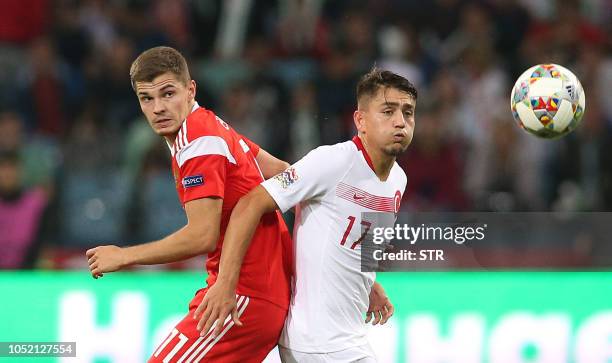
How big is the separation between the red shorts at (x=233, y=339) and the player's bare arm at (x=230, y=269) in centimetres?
7

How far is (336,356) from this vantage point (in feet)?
13.6

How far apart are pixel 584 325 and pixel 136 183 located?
378cm

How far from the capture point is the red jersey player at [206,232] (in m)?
3.95

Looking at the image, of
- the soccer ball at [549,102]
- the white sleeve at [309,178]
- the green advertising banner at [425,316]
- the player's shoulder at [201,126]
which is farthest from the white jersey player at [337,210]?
the green advertising banner at [425,316]

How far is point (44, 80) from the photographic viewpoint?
30.4ft

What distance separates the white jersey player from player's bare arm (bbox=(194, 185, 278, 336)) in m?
0.02

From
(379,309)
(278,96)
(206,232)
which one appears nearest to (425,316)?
(379,309)

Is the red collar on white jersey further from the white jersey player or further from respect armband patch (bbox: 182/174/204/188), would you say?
respect armband patch (bbox: 182/174/204/188)

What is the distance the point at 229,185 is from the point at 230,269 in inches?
14.5

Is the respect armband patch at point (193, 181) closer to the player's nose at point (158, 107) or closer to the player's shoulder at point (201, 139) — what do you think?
the player's shoulder at point (201, 139)

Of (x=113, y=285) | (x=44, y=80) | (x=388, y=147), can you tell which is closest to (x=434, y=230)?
(x=388, y=147)

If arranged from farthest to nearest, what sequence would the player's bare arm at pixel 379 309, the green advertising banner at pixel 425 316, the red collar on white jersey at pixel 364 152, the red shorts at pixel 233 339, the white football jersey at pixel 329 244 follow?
the green advertising banner at pixel 425 316, the player's bare arm at pixel 379 309, the red collar on white jersey at pixel 364 152, the white football jersey at pixel 329 244, the red shorts at pixel 233 339

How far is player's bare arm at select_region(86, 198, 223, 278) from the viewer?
3916 millimetres

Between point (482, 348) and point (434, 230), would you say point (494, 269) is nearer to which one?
point (482, 348)
